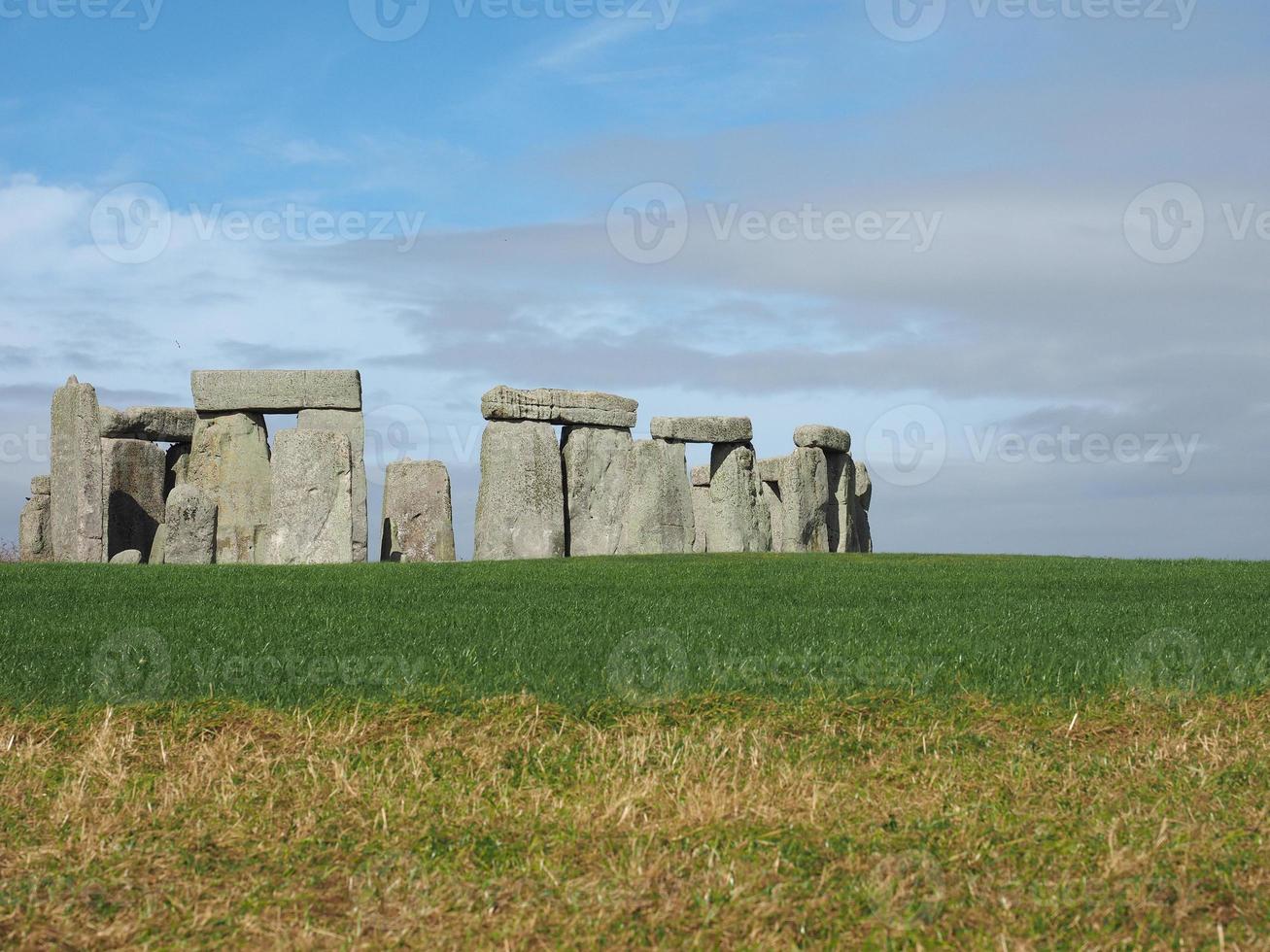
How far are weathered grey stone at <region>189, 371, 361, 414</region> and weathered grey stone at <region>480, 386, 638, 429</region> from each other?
229cm

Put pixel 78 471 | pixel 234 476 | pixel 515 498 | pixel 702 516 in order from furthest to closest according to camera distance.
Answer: pixel 702 516 < pixel 234 476 < pixel 515 498 < pixel 78 471

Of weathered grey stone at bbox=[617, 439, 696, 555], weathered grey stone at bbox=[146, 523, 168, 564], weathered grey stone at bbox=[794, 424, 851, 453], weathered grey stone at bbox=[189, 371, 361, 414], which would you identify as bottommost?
weathered grey stone at bbox=[146, 523, 168, 564]

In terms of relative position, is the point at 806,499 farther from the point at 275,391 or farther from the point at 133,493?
the point at 133,493

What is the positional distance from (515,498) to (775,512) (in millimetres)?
8297

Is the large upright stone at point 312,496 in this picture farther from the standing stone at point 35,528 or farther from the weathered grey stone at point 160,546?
the standing stone at point 35,528

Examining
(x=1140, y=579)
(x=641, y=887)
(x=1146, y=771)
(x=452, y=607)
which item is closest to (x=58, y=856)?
(x=641, y=887)

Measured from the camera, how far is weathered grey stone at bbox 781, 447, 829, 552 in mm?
26500

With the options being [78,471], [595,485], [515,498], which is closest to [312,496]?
[515,498]

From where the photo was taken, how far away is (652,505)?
24.6 m

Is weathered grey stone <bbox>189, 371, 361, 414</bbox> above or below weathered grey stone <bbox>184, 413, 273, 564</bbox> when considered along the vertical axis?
above

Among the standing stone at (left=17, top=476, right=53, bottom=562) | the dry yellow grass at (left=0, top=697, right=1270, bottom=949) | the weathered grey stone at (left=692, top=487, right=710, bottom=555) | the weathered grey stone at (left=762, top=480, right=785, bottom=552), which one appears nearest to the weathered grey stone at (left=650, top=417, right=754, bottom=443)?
the weathered grey stone at (left=762, top=480, right=785, bottom=552)

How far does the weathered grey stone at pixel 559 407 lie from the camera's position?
23156 mm

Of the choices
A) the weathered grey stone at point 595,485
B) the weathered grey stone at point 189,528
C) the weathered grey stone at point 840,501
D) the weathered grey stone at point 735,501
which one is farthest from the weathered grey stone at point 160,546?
the weathered grey stone at point 840,501

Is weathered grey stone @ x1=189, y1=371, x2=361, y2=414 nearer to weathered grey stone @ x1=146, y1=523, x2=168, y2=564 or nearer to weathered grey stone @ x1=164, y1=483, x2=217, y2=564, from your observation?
weathered grey stone @ x1=164, y1=483, x2=217, y2=564
